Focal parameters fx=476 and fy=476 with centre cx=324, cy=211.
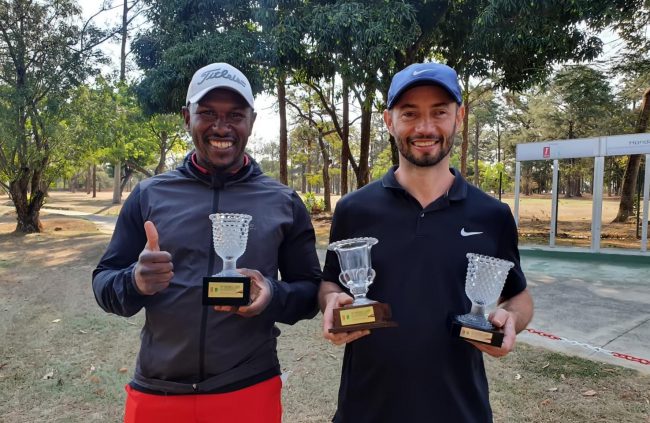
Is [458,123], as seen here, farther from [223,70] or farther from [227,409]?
[227,409]

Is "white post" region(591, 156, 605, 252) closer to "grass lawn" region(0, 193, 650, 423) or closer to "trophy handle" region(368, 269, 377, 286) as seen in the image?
"grass lawn" region(0, 193, 650, 423)

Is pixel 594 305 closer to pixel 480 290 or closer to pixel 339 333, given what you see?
pixel 480 290

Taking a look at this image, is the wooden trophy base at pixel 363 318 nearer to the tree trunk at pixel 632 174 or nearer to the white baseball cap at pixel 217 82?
the white baseball cap at pixel 217 82

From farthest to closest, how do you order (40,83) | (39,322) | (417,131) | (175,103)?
1. (40,83)
2. (175,103)
3. (39,322)
4. (417,131)

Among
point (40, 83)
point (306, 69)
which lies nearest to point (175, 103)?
point (306, 69)

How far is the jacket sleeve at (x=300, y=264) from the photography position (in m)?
2.06

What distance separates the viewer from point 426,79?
1.89m

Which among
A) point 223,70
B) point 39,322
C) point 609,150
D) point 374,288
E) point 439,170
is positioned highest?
point 609,150

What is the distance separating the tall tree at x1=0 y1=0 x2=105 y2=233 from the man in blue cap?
52.9 ft

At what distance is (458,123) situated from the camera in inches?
79.2

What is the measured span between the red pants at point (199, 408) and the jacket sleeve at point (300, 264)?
0.35m

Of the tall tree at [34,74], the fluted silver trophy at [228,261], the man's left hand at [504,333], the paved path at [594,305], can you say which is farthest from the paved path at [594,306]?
the tall tree at [34,74]

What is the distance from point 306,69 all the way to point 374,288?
35.2ft

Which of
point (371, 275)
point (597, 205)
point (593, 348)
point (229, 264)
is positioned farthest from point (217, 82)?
point (597, 205)
